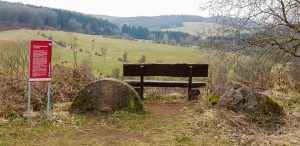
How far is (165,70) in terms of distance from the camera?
44.4 ft

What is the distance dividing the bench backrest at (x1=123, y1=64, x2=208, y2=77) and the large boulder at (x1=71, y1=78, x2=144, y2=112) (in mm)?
2889

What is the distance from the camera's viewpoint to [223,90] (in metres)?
11.8

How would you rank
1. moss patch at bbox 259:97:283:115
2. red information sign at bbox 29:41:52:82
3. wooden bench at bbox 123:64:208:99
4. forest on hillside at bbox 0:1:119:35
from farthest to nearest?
forest on hillside at bbox 0:1:119:35 → wooden bench at bbox 123:64:208:99 → moss patch at bbox 259:97:283:115 → red information sign at bbox 29:41:52:82

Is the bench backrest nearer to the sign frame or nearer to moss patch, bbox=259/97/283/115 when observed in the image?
moss patch, bbox=259/97/283/115

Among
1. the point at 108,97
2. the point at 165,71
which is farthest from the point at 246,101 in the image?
the point at 165,71

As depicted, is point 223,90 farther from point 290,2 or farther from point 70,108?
Result: point 70,108

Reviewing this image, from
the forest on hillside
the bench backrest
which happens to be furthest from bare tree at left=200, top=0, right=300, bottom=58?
the forest on hillside

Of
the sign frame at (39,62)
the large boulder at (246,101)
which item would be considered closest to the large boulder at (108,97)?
the sign frame at (39,62)

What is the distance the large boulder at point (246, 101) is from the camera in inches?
399

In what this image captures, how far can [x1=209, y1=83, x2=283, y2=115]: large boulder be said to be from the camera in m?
10.1

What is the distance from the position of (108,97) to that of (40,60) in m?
2.03

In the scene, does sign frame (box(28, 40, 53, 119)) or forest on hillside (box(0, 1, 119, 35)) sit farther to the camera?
forest on hillside (box(0, 1, 119, 35))

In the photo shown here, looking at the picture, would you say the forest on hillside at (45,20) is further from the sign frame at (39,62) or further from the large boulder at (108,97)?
the sign frame at (39,62)

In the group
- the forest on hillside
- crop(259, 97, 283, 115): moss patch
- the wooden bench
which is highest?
the forest on hillside
